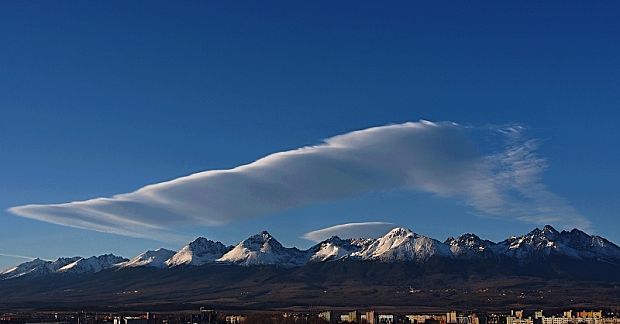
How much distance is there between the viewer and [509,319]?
180500 millimetres

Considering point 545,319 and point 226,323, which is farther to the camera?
point 545,319

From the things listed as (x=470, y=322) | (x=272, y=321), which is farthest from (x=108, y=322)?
(x=470, y=322)

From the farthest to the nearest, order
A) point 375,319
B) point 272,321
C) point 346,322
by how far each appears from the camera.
Answer: point 375,319
point 346,322
point 272,321

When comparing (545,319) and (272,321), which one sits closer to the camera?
(272,321)

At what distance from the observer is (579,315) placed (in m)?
194

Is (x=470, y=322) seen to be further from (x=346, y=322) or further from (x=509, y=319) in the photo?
(x=346, y=322)

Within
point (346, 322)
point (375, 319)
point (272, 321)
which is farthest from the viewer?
point (375, 319)

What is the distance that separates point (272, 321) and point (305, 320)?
7.68 metres

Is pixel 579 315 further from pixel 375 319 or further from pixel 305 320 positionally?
pixel 305 320

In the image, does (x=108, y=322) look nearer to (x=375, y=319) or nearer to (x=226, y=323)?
(x=226, y=323)

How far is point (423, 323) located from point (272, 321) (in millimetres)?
38193

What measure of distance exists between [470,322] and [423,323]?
938 cm

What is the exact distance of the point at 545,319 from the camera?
195 meters

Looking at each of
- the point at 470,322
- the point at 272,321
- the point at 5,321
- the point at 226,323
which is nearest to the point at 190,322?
the point at 226,323
